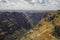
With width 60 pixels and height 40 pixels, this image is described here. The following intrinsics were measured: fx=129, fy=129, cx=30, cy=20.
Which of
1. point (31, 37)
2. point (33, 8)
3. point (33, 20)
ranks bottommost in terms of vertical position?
point (31, 37)

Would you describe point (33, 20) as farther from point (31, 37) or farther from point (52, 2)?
point (52, 2)

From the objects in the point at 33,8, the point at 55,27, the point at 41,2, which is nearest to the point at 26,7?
the point at 33,8

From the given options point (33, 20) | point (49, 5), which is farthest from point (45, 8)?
point (33, 20)

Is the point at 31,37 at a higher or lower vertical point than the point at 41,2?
lower

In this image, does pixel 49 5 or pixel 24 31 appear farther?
pixel 49 5

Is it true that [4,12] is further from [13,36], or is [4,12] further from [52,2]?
[52,2]

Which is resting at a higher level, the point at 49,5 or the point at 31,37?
the point at 49,5

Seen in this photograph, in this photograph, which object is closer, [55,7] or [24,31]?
[24,31]

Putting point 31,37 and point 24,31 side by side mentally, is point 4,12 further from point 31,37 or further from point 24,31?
point 31,37

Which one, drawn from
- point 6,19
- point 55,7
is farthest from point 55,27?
point 6,19
